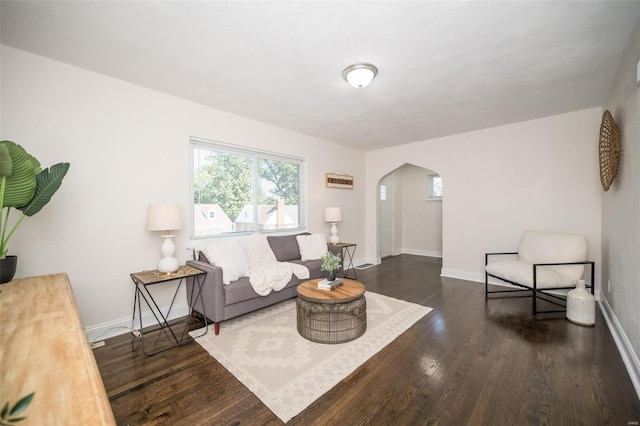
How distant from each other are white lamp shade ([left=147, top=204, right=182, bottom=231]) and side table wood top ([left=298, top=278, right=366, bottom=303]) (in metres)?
1.45

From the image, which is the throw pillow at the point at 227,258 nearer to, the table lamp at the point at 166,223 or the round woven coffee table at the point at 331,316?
the table lamp at the point at 166,223

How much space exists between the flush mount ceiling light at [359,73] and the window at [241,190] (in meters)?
2.01

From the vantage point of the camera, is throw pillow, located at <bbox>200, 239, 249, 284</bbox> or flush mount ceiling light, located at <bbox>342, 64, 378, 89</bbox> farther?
throw pillow, located at <bbox>200, 239, 249, 284</bbox>

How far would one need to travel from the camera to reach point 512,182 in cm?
427

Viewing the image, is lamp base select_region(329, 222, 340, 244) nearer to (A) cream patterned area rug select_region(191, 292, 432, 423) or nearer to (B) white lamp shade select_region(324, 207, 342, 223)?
(B) white lamp shade select_region(324, 207, 342, 223)

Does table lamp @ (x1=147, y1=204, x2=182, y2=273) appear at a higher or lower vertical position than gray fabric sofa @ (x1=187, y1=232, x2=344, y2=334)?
higher

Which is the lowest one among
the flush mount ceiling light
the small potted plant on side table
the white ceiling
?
the small potted plant on side table

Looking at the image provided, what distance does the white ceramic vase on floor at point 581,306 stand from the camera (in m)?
2.81

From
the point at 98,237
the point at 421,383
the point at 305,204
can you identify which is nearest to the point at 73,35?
the point at 98,237

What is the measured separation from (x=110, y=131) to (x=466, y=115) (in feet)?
14.4

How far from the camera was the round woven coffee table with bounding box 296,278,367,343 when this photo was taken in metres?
2.51

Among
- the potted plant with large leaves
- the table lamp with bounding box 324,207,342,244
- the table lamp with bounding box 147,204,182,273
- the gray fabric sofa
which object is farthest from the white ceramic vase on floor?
the potted plant with large leaves

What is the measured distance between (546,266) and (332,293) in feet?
9.70

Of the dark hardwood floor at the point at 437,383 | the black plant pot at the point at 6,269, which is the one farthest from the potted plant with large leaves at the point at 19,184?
the dark hardwood floor at the point at 437,383
